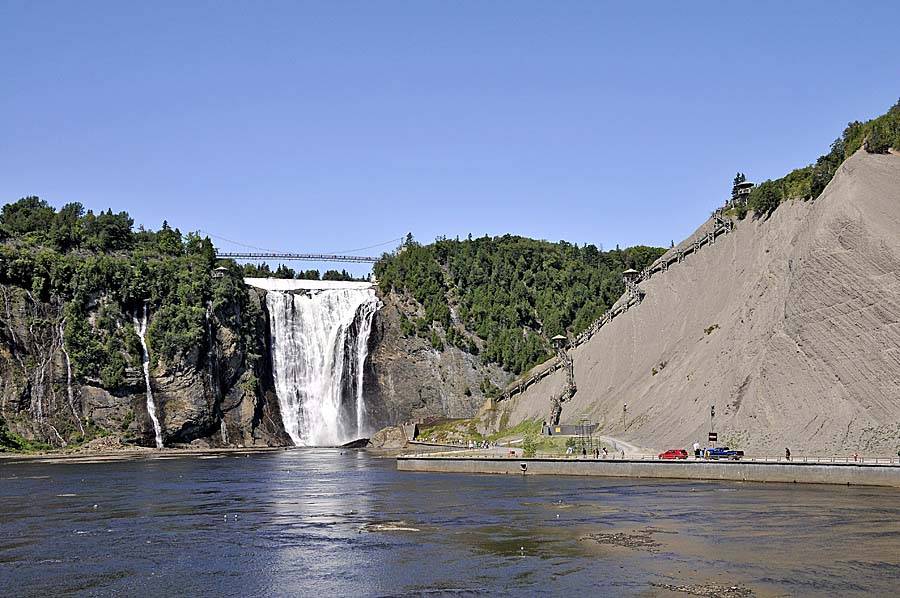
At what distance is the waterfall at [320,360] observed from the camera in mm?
142125

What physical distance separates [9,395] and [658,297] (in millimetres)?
76072

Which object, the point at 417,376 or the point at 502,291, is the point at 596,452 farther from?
the point at 502,291

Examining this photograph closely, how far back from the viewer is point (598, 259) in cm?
17850

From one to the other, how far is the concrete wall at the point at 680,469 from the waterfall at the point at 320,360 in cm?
5885

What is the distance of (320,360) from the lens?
480 feet

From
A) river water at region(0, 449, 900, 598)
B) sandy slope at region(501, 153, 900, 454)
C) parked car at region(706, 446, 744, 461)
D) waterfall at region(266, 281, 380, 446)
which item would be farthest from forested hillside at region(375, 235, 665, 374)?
river water at region(0, 449, 900, 598)

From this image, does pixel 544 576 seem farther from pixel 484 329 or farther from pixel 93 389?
pixel 484 329

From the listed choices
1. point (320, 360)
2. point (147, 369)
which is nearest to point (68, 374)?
point (147, 369)

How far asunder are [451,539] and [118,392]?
9128 cm

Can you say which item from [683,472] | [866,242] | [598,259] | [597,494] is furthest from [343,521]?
[598,259]

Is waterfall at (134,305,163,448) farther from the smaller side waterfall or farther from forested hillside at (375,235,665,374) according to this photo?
forested hillside at (375,235,665,374)

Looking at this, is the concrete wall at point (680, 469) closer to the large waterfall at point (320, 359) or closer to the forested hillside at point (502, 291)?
the large waterfall at point (320, 359)

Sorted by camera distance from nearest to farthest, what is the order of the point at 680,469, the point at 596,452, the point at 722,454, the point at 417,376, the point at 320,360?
the point at 680,469
the point at 722,454
the point at 596,452
the point at 320,360
the point at 417,376

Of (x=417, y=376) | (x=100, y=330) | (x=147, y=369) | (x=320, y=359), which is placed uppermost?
(x=100, y=330)
